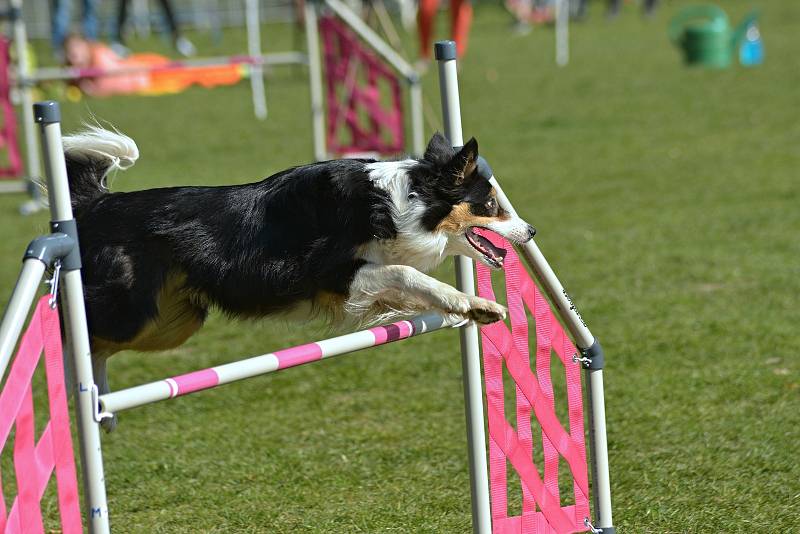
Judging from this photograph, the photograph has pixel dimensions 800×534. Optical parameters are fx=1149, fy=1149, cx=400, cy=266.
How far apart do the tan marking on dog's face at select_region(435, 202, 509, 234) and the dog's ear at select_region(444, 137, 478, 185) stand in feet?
0.30

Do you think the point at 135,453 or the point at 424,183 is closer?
the point at 424,183

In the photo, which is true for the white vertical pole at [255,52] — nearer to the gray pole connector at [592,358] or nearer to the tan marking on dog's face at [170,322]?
the tan marking on dog's face at [170,322]

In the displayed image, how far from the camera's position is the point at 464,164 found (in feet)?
10.9

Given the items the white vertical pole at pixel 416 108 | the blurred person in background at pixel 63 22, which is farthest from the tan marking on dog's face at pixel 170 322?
the blurred person in background at pixel 63 22

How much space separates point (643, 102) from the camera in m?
14.1

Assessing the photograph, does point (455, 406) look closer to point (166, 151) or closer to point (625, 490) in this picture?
point (625, 490)

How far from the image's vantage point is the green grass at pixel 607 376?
4.21 meters

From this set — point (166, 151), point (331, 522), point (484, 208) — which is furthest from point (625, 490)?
point (166, 151)

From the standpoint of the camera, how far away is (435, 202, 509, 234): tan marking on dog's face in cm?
341

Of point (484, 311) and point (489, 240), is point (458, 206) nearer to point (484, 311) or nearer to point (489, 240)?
point (489, 240)

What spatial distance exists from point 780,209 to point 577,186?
1.96 metres

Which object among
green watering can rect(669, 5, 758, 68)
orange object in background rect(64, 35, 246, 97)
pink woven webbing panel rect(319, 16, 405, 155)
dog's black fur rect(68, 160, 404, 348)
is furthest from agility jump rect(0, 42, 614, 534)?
green watering can rect(669, 5, 758, 68)

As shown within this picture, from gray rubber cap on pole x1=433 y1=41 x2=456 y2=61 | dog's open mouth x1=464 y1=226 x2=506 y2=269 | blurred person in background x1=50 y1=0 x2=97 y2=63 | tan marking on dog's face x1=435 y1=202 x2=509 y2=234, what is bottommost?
dog's open mouth x1=464 y1=226 x2=506 y2=269

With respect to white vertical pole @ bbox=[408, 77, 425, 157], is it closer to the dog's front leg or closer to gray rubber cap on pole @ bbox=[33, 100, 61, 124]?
the dog's front leg
